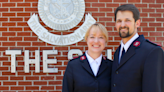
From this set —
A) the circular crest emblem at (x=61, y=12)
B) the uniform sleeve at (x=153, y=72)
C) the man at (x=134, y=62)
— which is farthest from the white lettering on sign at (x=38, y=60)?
the uniform sleeve at (x=153, y=72)

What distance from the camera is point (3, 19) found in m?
2.73

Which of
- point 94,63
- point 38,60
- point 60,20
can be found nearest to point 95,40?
point 94,63

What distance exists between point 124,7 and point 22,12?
202 cm

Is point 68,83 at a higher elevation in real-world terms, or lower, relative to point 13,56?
lower

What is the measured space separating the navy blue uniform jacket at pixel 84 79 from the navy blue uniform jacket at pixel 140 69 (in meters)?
0.15

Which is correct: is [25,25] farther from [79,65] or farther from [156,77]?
[156,77]

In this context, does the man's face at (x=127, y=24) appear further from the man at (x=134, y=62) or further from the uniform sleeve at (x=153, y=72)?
the uniform sleeve at (x=153, y=72)

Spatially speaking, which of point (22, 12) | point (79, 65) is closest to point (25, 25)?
point (22, 12)

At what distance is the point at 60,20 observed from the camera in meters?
2.68

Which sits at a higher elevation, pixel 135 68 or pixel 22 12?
A: pixel 22 12

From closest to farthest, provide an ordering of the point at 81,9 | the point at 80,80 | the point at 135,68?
the point at 135,68 < the point at 80,80 < the point at 81,9

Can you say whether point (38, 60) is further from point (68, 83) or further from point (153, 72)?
point (153, 72)

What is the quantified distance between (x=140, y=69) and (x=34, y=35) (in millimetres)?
2032

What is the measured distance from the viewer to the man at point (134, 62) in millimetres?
1228
